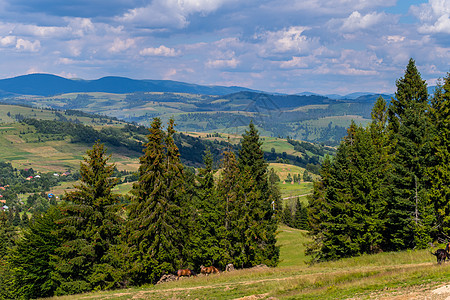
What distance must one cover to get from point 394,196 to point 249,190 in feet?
62.9

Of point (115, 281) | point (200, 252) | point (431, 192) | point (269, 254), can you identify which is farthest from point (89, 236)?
point (431, 192)

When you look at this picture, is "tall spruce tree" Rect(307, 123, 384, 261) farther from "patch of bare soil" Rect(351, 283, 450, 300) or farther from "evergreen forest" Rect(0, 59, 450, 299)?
"patch of bare soil" Rect(351, 283, 450, 300)

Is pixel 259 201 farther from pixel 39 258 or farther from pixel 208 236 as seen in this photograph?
pixel 39 258

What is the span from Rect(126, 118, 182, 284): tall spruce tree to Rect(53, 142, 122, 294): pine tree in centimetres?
332

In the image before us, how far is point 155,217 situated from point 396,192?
27567 mm

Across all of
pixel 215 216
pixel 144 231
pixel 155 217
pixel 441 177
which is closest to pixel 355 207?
pixel 441 177

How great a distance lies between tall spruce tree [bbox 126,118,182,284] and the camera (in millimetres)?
43625

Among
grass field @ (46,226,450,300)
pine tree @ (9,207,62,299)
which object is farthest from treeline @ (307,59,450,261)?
pine tree @ (9,207,62,299)

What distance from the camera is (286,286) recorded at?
1134 inches

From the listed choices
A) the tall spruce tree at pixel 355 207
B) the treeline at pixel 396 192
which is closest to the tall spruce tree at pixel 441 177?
the treeline at pixel 396 192

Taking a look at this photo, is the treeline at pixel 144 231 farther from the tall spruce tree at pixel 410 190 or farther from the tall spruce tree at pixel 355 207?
the tall spruce tree at pixel 410 190

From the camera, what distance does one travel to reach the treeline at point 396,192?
4222cm

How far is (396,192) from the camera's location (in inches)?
1737

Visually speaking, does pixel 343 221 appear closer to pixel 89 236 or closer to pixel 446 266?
pixel 446 266
